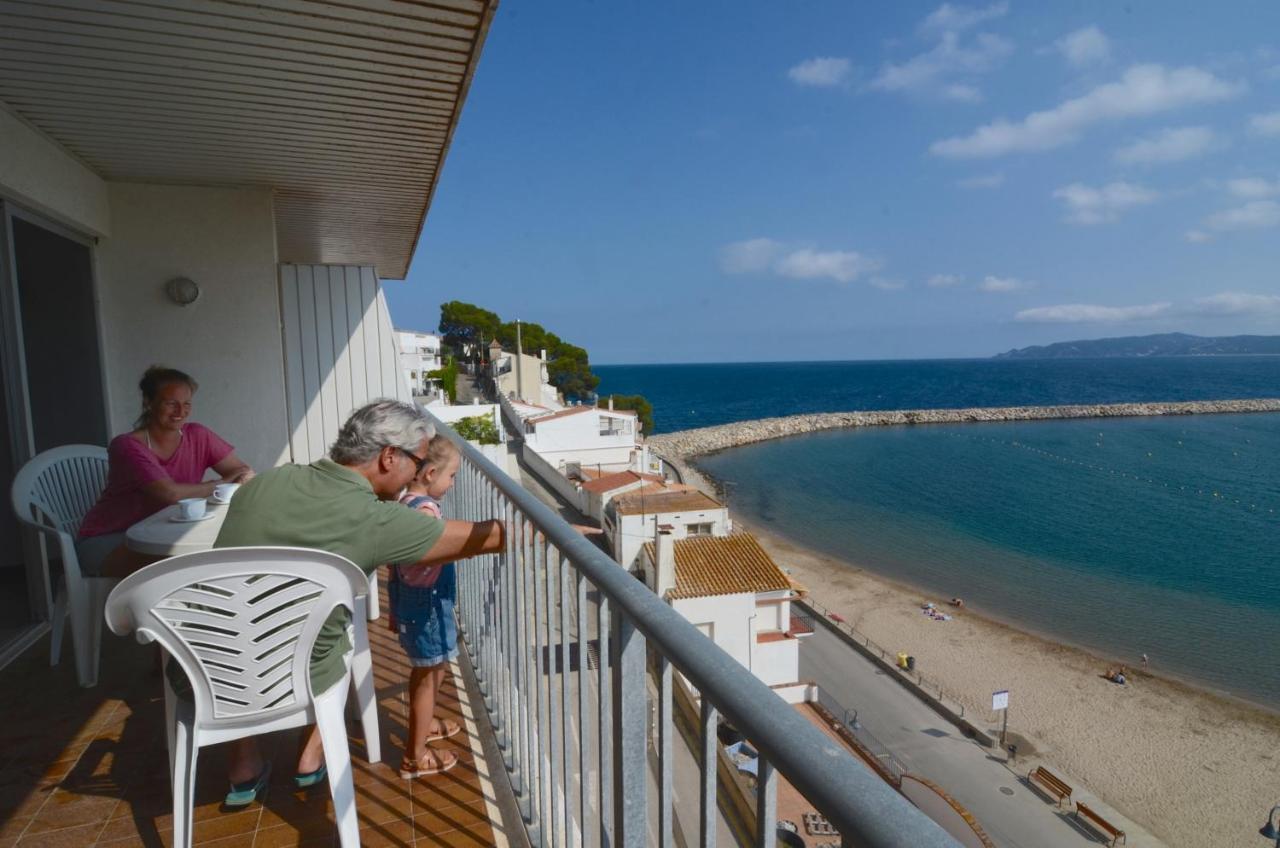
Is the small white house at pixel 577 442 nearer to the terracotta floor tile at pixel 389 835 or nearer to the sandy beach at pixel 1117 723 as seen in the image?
the sandy beach at pixel 1117 723

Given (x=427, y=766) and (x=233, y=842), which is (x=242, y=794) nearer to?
(x=233, y=842)

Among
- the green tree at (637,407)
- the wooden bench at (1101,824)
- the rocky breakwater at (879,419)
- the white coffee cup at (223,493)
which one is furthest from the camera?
the rocky breakwater at (879,419)

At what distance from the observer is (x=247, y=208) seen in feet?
14.9

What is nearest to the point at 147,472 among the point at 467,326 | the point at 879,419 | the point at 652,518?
the point at 652,518

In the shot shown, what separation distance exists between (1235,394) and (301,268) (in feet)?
417

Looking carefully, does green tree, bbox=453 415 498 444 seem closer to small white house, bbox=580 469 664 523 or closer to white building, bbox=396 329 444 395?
small white house, bbox=580 469 664 523

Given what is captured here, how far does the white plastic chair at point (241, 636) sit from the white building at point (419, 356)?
30851mm

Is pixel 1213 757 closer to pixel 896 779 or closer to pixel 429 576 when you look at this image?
pixel 896 779

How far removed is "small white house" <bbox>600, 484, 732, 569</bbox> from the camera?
20.4 m

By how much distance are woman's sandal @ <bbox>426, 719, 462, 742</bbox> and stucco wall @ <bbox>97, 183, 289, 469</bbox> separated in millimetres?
Answer: 3152

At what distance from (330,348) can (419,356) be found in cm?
3884

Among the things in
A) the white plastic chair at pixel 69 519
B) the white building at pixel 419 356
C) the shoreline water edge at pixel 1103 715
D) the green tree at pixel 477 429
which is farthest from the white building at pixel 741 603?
the white building at pixel 419 356

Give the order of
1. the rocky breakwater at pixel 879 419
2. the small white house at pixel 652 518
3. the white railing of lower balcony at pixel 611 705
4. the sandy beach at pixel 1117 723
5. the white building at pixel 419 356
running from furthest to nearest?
the rocky breakwater at pixel 879 419, the white building at pixel 419 356, the small white house at pixel 652 518, the sandy beach at pixel 1117 723, the white railing of lower balcony at pixel 611 705

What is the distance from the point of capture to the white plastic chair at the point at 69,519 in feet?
9.07
